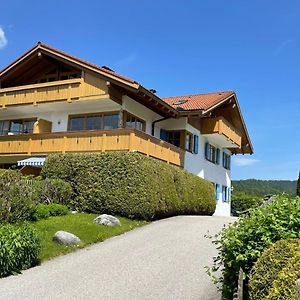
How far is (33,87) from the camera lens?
26719 millimetres

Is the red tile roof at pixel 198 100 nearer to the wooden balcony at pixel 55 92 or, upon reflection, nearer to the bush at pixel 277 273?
the wooden balcony at pixel 55 92

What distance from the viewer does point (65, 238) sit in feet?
46.2

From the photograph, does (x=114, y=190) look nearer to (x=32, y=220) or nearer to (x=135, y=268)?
(x=32, y=220)

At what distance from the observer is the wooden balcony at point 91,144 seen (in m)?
21.5

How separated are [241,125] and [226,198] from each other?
680cm

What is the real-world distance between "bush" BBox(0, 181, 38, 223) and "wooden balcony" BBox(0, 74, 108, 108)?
930 cm

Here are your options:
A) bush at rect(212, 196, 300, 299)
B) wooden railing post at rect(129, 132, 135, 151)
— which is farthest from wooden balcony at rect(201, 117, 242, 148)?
bush at rect(212, 196, 300, 299)

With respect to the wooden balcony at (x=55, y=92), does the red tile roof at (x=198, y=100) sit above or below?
above

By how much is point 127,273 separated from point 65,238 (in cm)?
394

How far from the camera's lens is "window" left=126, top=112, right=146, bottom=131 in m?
25.4

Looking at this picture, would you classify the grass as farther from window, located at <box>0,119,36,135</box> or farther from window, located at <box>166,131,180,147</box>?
window, located at <box>0,119,36,135</box>

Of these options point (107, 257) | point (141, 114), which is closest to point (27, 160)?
point (141, 114)

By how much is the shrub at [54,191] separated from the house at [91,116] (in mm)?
3079

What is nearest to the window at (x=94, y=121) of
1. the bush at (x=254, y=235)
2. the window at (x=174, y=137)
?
the window at (x=174, y=137)
